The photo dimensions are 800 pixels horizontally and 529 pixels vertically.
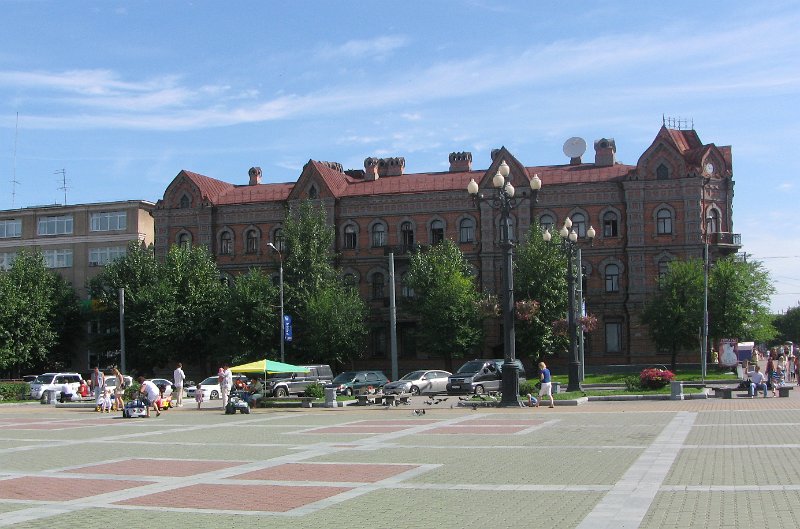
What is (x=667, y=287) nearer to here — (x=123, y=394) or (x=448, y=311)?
(x=448, y=311)

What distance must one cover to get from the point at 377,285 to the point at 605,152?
18.7 m

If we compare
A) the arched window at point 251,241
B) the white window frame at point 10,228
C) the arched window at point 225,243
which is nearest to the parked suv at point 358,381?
the arched window at point 251,241

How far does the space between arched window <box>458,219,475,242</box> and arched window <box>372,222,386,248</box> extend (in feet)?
17.9

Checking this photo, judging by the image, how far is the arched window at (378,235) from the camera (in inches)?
2448

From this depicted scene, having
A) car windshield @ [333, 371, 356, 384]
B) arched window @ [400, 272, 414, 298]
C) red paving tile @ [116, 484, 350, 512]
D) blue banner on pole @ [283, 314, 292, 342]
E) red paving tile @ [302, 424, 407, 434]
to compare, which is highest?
arched window @ [400, 272, 414, 298]

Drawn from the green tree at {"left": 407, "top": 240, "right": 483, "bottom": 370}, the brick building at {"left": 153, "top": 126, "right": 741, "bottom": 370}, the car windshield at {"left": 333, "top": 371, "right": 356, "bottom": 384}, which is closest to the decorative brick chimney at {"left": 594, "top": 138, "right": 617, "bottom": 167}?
the brick building at {"left": 153, "top": 126, "right": 741, "bottom": 370}

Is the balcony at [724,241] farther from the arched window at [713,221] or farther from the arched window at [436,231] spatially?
the arched window at [436,231]

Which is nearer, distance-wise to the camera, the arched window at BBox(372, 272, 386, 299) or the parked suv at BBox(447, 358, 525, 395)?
the parked suv at BBox(447, 358, 525, 395)

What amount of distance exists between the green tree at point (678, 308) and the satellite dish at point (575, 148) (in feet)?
39.1

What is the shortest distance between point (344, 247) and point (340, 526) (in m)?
53.0

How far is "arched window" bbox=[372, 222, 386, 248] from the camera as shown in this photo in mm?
62188

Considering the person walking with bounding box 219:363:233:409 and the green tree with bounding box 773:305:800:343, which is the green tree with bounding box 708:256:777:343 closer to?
the person walking with bounding box 219:363:233:409

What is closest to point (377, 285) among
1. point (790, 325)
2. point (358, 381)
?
point (358, 381)

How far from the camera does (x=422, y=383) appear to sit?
4391 centimetres
